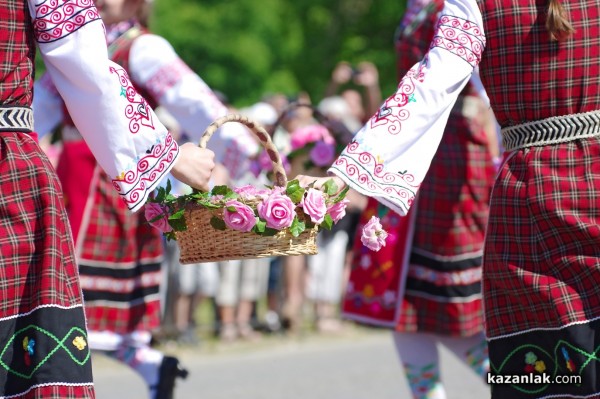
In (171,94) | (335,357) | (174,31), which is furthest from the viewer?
(174,31)

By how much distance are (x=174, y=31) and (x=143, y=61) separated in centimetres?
1294

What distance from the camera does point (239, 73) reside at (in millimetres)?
17250

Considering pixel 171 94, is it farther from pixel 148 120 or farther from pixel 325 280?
pixel 325 280

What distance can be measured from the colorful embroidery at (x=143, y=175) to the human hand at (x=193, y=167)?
0.10 ft

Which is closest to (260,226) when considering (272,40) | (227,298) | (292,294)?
(227,298)

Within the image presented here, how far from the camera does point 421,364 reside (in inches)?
159

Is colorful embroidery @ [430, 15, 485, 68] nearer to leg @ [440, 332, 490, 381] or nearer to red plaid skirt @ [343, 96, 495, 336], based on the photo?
red plaid skirt @ [343, 96, 495, 336]

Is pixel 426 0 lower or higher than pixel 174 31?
lower

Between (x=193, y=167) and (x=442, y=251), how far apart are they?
1486mm

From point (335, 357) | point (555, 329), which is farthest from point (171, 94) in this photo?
point (335, 357)

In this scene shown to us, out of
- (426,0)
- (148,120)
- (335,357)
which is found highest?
(426,0)

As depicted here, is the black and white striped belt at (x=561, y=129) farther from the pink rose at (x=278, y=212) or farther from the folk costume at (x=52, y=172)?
the folk costume at (x=52, y=172)

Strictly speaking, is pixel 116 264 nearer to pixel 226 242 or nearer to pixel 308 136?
pixel 308 136

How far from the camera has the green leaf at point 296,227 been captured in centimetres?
279
